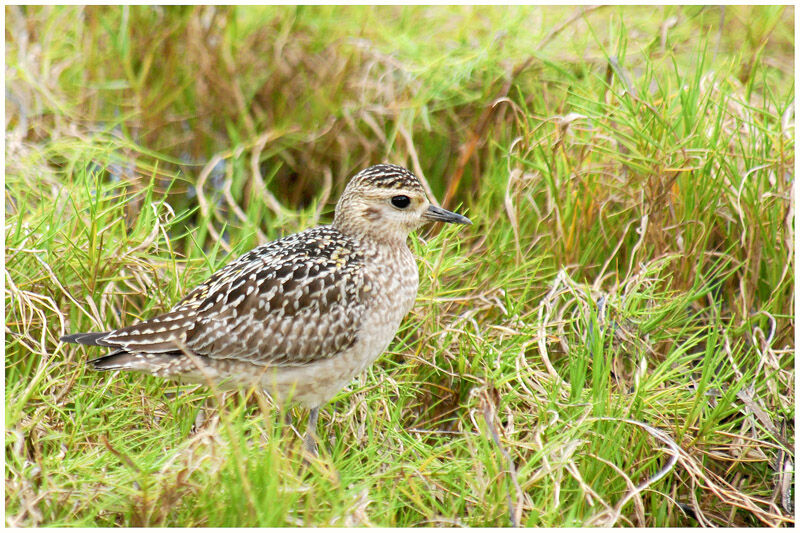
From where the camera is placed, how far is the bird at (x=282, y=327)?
4660 millimetres

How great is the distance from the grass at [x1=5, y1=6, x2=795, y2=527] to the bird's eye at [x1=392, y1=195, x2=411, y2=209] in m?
0.65

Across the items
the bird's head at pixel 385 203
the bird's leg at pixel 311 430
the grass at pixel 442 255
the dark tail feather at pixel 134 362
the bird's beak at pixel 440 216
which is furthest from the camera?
the bird's beak at pixel 440 216

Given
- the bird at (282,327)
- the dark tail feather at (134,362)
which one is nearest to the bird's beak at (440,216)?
the bird at (282,327)

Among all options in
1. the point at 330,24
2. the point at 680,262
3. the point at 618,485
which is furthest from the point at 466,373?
the point at 330,24

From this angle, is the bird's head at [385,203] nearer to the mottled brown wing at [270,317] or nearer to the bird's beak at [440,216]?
the bird's beak at [440,216]

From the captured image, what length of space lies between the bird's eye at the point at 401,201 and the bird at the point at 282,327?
0.95ft

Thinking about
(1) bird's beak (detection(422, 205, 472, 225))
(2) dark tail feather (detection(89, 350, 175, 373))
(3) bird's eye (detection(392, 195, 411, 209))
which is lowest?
(2) dark tail feather (detection(89, 350, 175, 373))

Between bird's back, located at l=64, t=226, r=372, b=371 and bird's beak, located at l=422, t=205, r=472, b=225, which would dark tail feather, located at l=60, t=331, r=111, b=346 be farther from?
bird's beak, located at l=422, t=205, r=472, b=225

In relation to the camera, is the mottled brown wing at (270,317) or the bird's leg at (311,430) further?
the bird's leg at (311,430)

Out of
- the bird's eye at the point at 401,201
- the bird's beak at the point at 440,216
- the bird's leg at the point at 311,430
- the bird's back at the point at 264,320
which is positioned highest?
the bird's eye at the point at 401,201

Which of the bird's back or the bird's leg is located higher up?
the bird's back

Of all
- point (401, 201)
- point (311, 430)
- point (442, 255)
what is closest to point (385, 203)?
point (401, 201)

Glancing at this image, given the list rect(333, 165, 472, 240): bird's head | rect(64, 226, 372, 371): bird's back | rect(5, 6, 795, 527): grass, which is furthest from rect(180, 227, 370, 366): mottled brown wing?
rect(5, 6, 795, 527): grass

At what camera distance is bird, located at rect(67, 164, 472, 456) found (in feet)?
15.3
